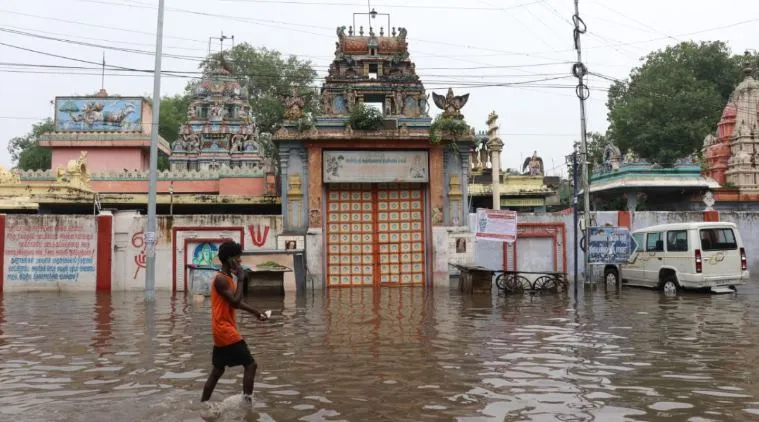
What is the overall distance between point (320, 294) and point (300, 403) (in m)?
12.1

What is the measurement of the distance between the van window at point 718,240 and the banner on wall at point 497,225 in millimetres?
4966

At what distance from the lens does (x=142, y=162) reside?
3822 centimetres

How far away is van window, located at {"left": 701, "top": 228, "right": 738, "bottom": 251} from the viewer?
16.5 meters

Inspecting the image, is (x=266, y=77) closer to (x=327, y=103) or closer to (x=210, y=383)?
(x=327, y=103)

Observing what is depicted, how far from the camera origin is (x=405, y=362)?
7.83 metres

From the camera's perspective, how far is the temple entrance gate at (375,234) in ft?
68.1

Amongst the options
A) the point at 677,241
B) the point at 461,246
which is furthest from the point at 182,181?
the point at 677,241

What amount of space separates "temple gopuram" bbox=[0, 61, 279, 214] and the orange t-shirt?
18.6 meters

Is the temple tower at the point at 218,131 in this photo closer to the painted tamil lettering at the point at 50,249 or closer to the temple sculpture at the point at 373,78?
the temple sculpture at the point at 373,78

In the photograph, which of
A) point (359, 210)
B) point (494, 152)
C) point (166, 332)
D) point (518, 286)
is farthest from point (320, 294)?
point (494, 152)

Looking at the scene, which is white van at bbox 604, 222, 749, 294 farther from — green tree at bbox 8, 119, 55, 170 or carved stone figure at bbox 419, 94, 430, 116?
green tree at bbox 8, 119, 55, 170

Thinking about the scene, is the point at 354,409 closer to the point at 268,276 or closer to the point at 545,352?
the point at 545,352

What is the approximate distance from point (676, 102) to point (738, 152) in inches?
398

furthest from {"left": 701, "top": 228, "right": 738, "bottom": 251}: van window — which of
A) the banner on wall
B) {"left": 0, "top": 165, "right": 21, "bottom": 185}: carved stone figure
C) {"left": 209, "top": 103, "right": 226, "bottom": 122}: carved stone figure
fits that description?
{"left": 209, "top": 103, "right": 226, "bottom": 122}: carved stone figure
